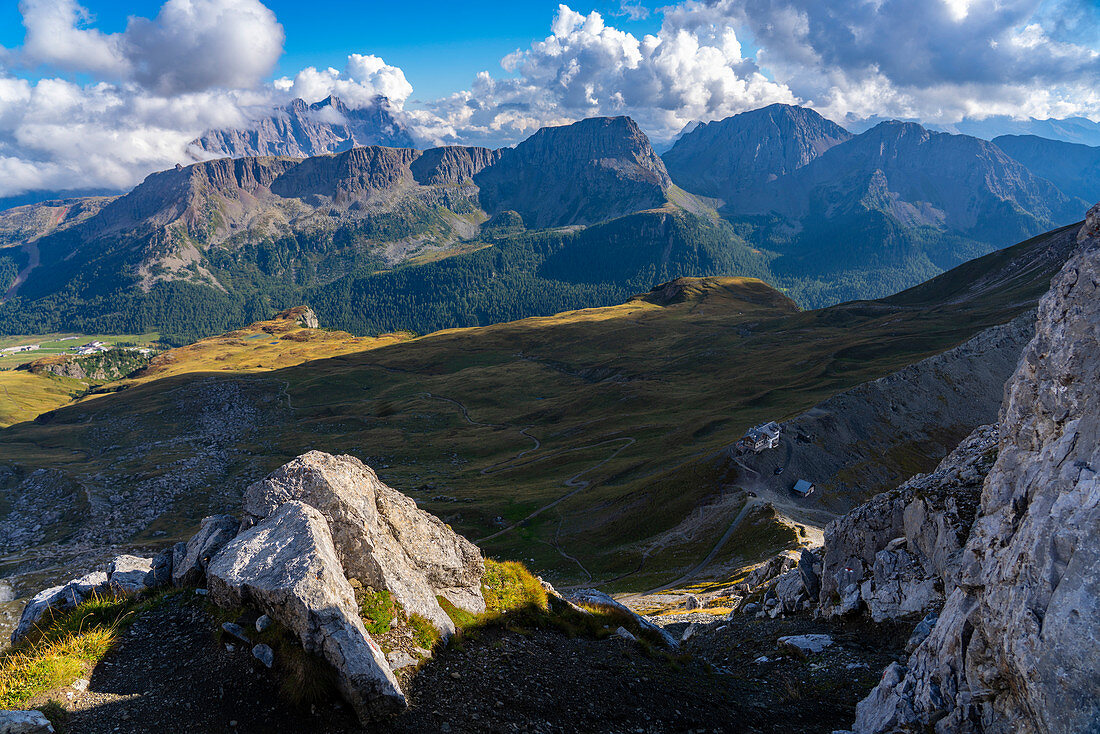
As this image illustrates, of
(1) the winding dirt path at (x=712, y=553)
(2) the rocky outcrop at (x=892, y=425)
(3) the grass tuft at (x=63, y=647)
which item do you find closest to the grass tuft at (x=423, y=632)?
(3) the grass tuft at (x=63, y=647)

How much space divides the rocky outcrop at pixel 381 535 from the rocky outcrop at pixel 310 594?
3.44 ft

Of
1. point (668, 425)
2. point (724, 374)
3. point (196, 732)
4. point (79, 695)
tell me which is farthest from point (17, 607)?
point (724, 374)

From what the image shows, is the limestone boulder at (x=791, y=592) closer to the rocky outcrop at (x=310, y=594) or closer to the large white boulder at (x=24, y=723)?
the rocky outcrop at (x=310, y=594)

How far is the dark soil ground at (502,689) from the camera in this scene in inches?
561

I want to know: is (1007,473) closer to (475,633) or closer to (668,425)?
(475,633)

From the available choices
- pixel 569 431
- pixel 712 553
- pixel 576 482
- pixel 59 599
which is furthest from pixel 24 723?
pixel 569 431

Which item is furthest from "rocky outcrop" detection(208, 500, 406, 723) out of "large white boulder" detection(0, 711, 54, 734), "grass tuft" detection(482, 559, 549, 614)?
"grass tuft" detection(482, 559, 549, 614)

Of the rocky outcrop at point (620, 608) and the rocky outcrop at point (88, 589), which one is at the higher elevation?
the rocky outcrop at point (88, 589)

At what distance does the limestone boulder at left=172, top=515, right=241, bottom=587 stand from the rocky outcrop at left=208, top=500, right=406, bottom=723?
2270 millimetres

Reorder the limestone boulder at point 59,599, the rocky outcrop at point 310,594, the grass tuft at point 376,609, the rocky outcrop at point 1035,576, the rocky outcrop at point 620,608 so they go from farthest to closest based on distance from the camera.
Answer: the rocky outcrop at point 620,608 < the limestone boulder at point 59,599 < the grass tuft at point 376,609 < the rocky outcrop at point 310,594 < the rocky outcrop at point 1035,576

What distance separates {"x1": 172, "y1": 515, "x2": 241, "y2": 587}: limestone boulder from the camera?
20.4m

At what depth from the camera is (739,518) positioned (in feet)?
210

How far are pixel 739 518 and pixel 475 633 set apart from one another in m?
51.4

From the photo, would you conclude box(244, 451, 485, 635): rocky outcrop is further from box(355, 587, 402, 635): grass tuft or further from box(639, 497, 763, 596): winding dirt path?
box(639, 497, 763, 596): winding dirt path
